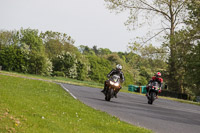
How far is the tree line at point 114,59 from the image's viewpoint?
33750 mm

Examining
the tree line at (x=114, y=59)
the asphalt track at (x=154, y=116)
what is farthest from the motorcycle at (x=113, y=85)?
the tree line at (x=114, y=59)

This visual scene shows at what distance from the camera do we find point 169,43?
120 ft

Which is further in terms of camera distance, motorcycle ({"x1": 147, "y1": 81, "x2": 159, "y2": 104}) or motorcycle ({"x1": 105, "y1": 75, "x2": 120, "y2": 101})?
motorcycle ({"x1": 147, "y1": 81, "x2": 159, "y2": 104})

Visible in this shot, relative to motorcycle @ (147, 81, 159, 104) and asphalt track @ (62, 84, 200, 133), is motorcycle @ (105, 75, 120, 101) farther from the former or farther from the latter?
motorcycle @ (147, 81, 159, 104)

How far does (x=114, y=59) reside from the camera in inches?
3974

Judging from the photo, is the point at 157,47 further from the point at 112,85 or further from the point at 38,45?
the point at 38,45

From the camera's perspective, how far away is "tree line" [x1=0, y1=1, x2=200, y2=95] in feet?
111

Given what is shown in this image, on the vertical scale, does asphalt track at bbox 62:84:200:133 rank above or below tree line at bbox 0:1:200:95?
below

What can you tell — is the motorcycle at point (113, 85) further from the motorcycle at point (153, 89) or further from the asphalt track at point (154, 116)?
the motorcycle at point (153, 89)

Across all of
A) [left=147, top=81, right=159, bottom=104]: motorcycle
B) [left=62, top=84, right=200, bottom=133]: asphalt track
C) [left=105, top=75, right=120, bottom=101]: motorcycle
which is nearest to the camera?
[left=62, top=84, right=200, bottom=133]: asphalt track

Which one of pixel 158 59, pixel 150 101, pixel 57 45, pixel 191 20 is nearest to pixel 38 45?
pixel 57 45

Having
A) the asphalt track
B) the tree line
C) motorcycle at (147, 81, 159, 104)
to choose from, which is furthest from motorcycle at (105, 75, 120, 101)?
the tree line

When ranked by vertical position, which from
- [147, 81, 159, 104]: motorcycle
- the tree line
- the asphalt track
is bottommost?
the asphalt track

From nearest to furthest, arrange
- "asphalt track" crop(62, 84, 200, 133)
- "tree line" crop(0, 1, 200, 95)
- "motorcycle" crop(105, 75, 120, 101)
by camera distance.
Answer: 1. "asphalt track" crop(62, 84, 200, 133)
2. "motorcycle" crop(105, 75, 120, 101)
3. "tree line" crop(0, 1, 200, 95)
